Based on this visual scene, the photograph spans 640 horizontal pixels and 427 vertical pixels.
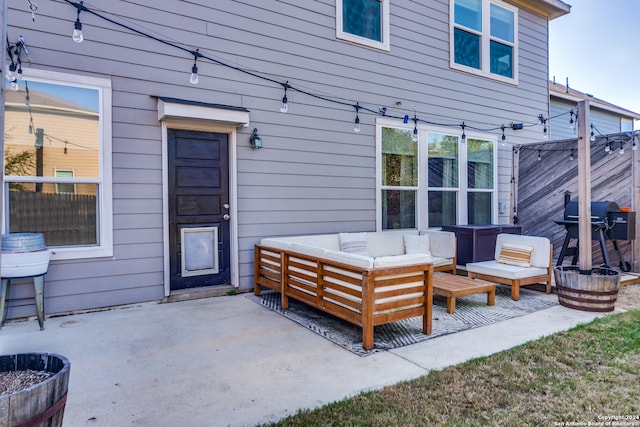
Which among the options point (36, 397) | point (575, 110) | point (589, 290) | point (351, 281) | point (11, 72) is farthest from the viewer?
point (575, 110)

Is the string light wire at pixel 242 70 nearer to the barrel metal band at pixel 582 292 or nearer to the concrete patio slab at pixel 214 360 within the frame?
the concrete patio slab at pixel 214 360

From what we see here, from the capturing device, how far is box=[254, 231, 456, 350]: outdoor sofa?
3.17 metres

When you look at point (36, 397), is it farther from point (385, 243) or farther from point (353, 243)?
point (385, 243)

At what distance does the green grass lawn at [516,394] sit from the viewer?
2.09 meters

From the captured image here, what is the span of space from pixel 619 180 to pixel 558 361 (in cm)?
478

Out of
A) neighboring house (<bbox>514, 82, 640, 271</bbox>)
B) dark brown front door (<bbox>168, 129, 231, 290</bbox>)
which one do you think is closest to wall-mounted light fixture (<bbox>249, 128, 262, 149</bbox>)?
dark brown front door (<bbox>168, 129, 231, 290</bbox>)

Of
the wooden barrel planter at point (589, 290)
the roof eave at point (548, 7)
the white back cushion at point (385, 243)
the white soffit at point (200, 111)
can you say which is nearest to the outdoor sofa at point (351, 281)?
the white back cushion at point (385, 243)

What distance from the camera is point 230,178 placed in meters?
4.93

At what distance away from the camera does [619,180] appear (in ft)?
20.3

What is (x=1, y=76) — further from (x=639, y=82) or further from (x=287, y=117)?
(x=639, y=82)

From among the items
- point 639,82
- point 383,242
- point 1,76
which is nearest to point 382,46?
point 383,242

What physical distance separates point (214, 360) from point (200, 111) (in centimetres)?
276

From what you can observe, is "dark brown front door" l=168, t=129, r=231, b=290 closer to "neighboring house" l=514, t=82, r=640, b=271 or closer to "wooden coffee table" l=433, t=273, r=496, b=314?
"wooden coffee table" l=433, t=273, r=496, b=314

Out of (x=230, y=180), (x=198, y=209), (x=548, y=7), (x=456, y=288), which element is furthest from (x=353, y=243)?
(x=548, y=7)
